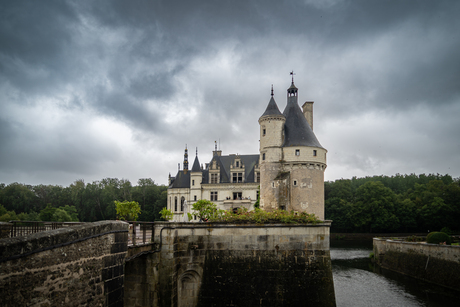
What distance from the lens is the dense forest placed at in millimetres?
60906

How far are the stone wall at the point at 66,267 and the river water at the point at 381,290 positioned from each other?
17.4 m

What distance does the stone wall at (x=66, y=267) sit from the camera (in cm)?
699

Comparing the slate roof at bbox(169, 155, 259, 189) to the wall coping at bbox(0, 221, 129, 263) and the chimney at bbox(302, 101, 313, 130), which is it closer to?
the chimney at bbox(302, 101, 313, 130)

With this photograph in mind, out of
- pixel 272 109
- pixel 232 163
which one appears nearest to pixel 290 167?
pixel 272 109

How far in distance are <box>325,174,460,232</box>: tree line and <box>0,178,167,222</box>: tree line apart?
41.8 metres

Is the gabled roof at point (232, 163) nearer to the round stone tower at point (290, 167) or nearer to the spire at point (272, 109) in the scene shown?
the round stone tower at point (290, 167)

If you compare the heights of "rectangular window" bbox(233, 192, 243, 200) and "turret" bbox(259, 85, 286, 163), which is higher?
"turret" bbox(259, 85, 286, 163)

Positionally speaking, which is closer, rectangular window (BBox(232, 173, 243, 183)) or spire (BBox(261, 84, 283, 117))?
spire (BBox(261, 84, 283, 117))

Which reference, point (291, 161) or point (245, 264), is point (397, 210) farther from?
point (245, 264)

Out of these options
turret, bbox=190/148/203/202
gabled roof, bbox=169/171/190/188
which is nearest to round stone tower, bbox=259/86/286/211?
turret, bbox=190/148/203/202

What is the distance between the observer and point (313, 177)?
28953 millimetres

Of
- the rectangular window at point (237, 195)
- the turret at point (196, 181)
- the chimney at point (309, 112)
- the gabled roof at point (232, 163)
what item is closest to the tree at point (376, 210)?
the gabled roof at point (232, 163)

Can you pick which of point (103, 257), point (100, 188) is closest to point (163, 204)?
point (100, 188)

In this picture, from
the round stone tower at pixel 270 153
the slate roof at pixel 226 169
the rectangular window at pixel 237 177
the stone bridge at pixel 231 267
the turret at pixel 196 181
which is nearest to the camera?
the stone bridge at pixel 231 267
